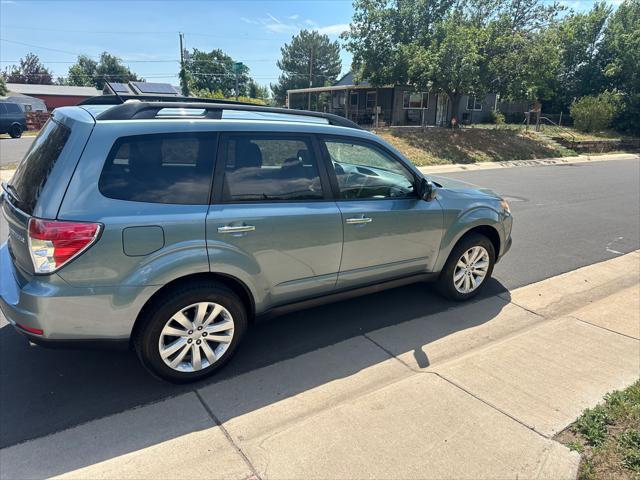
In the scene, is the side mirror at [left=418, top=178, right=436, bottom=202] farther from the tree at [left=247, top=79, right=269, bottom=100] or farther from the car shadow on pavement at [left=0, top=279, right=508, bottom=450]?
the tree at [left=247, top=79, right=269, bottom=100]

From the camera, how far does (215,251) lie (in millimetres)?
2807

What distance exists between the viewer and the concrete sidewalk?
228cm

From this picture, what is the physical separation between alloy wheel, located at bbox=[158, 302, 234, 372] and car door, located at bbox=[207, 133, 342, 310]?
0.96 feet

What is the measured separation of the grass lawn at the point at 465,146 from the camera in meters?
19.0

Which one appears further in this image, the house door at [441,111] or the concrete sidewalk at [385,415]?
the house door at [441,111]

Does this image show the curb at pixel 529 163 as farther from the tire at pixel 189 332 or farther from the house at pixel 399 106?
the tire at pixel 189 332

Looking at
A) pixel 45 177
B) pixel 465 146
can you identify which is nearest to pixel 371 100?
pixel 465 146

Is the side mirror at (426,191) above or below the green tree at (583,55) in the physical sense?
below

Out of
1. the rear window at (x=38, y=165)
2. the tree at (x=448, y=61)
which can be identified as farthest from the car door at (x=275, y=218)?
the tree at (x=448, y=61)

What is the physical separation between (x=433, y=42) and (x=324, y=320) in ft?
70.1

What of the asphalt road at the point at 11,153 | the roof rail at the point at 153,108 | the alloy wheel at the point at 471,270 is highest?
the roof rail at the point at 153,108

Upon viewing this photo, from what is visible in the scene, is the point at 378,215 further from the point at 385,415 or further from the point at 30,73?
the point at 30,73

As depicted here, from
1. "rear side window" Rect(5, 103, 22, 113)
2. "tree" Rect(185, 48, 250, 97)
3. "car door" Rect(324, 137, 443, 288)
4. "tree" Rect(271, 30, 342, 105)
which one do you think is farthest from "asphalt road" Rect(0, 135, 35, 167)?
"tree" Rect(185, 48, 250, 97)

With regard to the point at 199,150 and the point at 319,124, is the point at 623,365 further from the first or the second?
the point at 199,150
